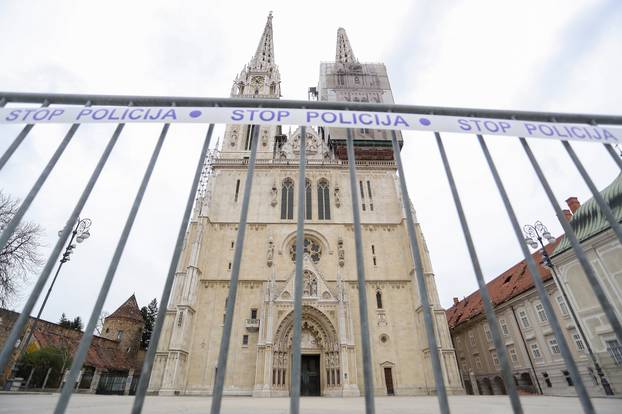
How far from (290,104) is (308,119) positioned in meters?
0.33

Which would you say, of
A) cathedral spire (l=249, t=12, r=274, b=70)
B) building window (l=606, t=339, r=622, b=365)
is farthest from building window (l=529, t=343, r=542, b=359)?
cathedral spire (l=249, t=12, r=274, b=70)

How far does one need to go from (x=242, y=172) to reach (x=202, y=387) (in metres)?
16.7

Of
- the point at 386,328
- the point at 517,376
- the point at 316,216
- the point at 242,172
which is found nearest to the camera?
the point at 386,328

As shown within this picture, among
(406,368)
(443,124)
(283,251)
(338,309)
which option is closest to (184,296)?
(283,251)

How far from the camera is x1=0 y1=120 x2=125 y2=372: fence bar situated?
284 centimetres

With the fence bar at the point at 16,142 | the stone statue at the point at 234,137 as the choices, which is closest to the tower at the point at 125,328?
the stone statue at the point at 234,137

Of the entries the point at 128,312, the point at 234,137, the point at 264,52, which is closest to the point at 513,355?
the point at 234,137

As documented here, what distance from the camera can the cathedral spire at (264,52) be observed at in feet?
130

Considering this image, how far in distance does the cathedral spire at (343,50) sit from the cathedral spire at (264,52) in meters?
9.58

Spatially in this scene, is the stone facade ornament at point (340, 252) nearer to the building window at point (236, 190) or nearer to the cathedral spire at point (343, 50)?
the building window at point (236, 190)

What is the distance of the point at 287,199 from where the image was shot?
2600cm

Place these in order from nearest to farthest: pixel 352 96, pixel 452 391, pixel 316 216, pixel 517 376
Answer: pixel 452 391 < pixel 517 376 < pixel 316 216 < pixel 352 96

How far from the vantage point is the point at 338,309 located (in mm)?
19844

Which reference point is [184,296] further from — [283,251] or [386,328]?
[386,328]
